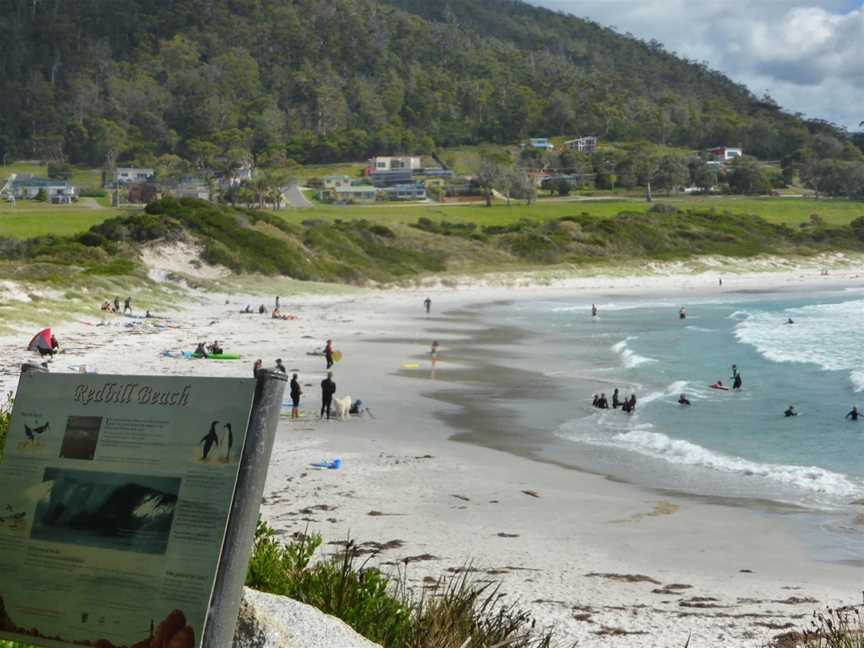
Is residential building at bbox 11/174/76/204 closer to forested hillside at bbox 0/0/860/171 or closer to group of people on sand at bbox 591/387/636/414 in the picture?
forested hillside at bbox 0/0/860/171

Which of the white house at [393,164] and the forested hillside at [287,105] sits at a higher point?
the forested hillside at [287,105]

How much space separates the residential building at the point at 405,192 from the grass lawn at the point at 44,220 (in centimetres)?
3576

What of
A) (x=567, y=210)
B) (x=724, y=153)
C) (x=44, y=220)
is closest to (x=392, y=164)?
(x=567, y=210)

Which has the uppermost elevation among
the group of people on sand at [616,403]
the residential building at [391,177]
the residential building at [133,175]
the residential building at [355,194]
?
the residential building at [391,177]

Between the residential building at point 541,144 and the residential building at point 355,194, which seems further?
the residential building at point 541,144

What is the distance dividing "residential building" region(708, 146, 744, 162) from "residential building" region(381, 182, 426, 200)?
57.8 m

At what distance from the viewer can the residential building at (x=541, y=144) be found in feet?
513

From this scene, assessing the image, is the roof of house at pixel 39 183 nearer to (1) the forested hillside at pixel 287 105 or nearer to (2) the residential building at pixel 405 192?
(1) the forested hillside at pixel 287 105

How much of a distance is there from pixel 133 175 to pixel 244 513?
135 m

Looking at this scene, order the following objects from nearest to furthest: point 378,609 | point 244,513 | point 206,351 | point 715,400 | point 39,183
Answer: point 244,513, point 378,609, point 715,400, point 206,351, point 39,183

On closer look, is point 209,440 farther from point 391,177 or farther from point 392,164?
point 392,164

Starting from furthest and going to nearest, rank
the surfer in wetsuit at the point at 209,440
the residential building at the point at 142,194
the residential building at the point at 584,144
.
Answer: the residential building at the point at 584,144
the residential building at the point at 142,194
the surfer in wetsuit at the point at 209,440

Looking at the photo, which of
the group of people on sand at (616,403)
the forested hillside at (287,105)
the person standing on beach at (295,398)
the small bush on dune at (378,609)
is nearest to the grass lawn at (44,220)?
the person standing on beach at (295,398)

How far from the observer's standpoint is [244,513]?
146 inches
